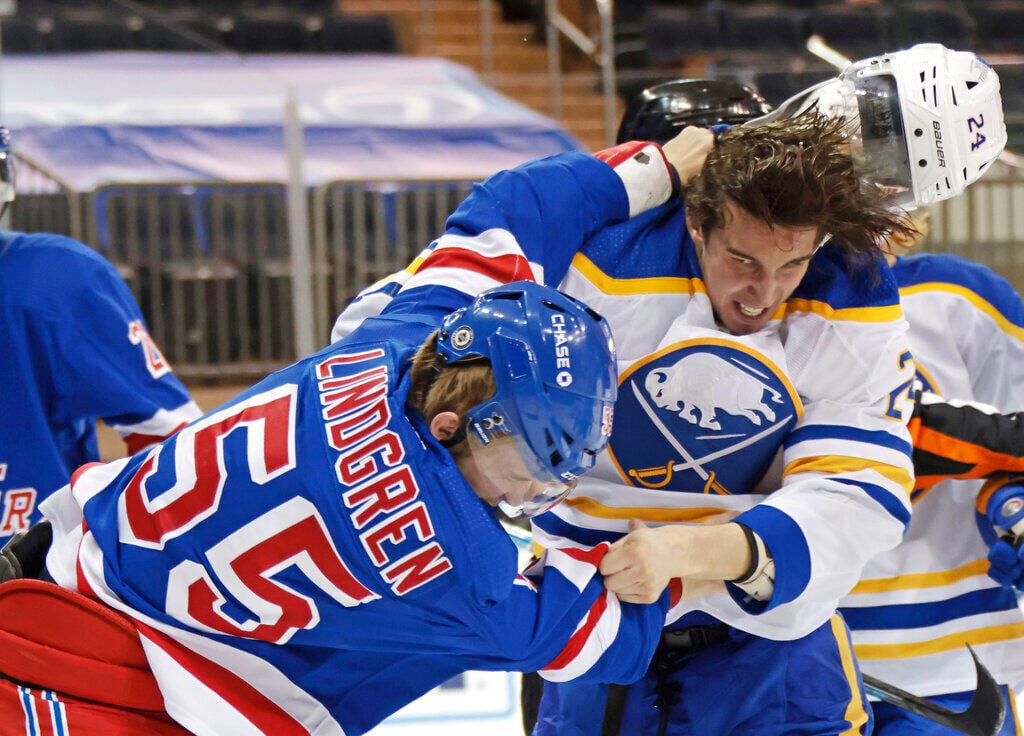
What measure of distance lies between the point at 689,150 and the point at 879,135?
309 mm

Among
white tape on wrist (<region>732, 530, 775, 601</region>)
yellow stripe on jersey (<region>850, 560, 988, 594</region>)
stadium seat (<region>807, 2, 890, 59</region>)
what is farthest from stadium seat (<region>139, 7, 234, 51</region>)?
white tape on wrist (<region>732, 530, 775, 601</region>)

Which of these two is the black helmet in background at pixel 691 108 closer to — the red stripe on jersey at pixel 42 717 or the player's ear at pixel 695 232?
the player's ear at pixel 695 232

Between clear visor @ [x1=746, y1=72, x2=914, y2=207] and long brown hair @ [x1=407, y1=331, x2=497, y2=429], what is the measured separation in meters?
0.72

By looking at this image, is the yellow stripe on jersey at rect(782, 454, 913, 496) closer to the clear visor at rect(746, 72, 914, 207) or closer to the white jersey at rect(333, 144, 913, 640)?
the white jersey at rect(333, 144, 913, 640)

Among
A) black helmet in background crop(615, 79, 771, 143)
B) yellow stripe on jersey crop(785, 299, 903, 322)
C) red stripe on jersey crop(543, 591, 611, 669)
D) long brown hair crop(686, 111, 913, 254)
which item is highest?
black helmet in background crop(615, 79, 771, 143)

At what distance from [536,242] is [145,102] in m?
6.58

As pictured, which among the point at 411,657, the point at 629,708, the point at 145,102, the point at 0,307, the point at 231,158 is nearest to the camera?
the point at 411,657

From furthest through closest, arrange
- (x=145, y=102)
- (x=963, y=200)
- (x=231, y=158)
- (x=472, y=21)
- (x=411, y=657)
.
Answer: (x=472, y=21), (x=145, y=102), (x=231, y=158), (x=963, y=200), (x=411, y=657)

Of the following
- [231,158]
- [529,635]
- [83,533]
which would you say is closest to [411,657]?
[529,635]

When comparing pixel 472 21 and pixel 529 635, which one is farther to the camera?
pixel 472 21

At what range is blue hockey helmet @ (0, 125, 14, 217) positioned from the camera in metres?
2.75

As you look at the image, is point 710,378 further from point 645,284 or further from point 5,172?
point 5,172

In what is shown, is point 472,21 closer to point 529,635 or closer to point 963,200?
point 963,200

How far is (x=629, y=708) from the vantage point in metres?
2.26
